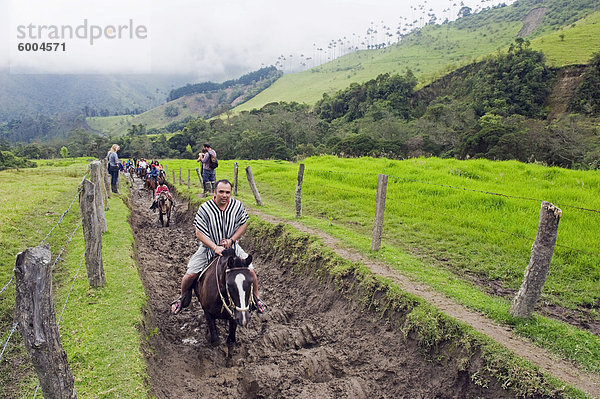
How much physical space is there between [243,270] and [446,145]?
39.4m

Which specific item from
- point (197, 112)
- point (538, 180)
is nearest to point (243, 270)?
point (538, 180)

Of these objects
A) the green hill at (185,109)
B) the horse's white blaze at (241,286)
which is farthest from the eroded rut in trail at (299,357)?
the green hill at (185,109)

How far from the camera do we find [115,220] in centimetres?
1101

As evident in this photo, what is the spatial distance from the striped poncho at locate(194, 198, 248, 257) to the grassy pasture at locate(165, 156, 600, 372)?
313 cm

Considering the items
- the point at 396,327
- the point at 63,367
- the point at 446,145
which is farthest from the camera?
the point at 446,145

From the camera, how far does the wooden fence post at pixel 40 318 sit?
251 centimetres

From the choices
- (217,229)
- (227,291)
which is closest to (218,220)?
(217,229)

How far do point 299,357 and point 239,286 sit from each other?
1497mm

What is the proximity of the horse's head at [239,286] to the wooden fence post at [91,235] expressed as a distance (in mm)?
2825

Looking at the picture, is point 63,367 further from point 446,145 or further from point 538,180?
point 446,145

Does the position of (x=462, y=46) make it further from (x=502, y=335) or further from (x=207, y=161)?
(x=502, y=335)

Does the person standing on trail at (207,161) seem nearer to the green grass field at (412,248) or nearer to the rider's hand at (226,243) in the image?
the green grass field at (412,248)

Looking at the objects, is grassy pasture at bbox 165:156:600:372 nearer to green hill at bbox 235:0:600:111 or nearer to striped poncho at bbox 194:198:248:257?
striped poncho at bbox 194:198:248:257

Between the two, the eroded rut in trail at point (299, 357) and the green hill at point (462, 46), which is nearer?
the eroded rut in trail at point (299, 357)
